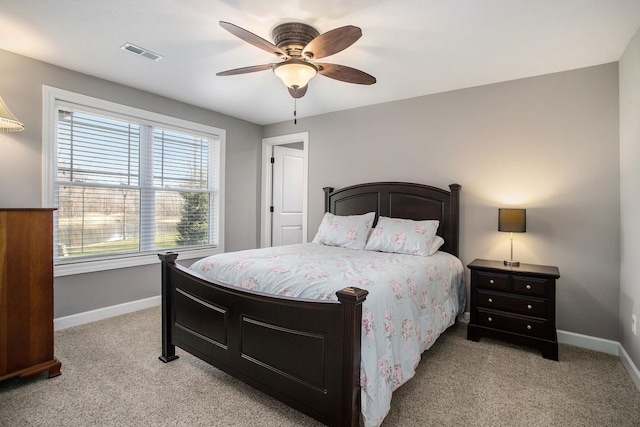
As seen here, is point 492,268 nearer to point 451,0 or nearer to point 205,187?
point 451,0

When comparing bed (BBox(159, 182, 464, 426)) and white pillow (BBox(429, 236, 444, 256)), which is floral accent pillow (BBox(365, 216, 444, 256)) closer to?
white pillow (BBox(429, 236, 444, 256))

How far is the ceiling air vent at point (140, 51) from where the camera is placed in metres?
2.62

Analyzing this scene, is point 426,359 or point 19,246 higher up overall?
point 19,246

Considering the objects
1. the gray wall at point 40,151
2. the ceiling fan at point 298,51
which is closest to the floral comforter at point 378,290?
the ceiling fan at point 298,51

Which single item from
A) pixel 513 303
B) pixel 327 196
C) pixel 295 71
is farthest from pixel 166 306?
pixel 513 303

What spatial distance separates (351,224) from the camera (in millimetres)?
3639

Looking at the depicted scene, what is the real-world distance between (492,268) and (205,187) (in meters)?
3.62

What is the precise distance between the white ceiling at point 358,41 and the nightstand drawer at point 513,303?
6.69 feet

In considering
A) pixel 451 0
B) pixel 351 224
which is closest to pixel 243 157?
pixel 351 224

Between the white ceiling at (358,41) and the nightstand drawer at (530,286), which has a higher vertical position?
the white ceiling at (358,41)

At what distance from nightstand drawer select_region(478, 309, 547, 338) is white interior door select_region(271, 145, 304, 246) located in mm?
3024

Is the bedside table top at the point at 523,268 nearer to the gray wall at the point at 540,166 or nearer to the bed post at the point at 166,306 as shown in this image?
the gray wall at the point at 540,166

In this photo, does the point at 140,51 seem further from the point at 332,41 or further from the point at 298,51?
the point at 332,41

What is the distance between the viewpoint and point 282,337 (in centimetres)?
176
